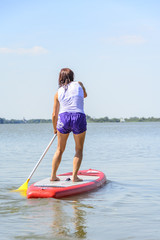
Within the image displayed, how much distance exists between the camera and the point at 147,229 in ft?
14.8

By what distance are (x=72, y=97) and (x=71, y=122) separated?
0.40 m

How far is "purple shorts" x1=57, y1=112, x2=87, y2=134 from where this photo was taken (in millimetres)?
6352

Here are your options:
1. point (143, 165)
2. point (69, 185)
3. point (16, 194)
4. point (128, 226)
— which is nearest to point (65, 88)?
point (69, 185)

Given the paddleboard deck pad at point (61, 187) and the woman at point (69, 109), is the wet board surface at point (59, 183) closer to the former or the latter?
the paddleboard deck pad at point (61, 187)

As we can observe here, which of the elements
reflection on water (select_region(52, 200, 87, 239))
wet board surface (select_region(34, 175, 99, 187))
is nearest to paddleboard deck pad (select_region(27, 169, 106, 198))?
wet board surface (select_region(34, 175, 99, 187))

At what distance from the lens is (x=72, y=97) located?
6.34 m

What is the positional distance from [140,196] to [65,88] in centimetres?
218

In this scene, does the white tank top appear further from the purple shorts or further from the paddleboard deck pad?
the paddleboard deck pad

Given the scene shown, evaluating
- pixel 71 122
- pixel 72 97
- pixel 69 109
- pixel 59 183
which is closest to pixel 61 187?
pixel 59 183

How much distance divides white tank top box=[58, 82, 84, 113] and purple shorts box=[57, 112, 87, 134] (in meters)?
0.08

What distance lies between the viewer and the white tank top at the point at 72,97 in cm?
634

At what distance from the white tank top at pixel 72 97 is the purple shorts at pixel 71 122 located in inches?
3.1

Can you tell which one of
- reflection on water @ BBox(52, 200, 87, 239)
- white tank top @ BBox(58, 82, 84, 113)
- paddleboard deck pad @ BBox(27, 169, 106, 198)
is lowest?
reflection on water @ BBox(52, 200, 87, 239)

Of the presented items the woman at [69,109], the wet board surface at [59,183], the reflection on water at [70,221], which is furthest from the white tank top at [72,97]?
the reflection on water at [70,221]
